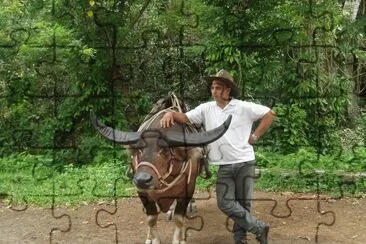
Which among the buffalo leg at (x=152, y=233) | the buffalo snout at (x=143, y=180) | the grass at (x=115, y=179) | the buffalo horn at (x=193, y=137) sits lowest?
the buffalo leg at (x=152, y=233)

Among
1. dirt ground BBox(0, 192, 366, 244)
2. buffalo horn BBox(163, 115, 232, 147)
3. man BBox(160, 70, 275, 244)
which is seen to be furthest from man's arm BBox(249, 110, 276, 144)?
dirt ground BBox(0, 192, 366, 244)

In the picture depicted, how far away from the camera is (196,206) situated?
936cm

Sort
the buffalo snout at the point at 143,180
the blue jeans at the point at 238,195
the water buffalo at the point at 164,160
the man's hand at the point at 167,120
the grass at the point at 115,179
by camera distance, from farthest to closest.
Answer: the grass at the point at 115,179, the man's hand at the point at 167,120, the blue jeans at the point at 238,195, the water buffalo at the point at 164,160, the buffalo snout at the point at 143,180

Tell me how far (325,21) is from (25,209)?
277 inches

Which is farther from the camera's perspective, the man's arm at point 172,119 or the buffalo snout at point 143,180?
the man's arm at point 172,119

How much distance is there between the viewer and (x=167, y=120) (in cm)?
695

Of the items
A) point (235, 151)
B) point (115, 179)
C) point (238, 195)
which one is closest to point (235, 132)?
point (235, 151)

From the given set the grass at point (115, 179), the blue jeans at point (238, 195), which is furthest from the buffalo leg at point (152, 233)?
the grass at point (115, 179)

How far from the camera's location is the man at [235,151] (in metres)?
6.65

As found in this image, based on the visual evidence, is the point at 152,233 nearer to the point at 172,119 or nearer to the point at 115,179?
the point at 172,119

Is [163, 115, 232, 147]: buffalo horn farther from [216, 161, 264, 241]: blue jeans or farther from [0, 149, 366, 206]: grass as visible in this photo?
[0, 149, 366, 206]: grass

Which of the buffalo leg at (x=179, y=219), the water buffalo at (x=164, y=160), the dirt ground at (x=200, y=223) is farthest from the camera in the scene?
the dirt ground at (x=200, y=223)
